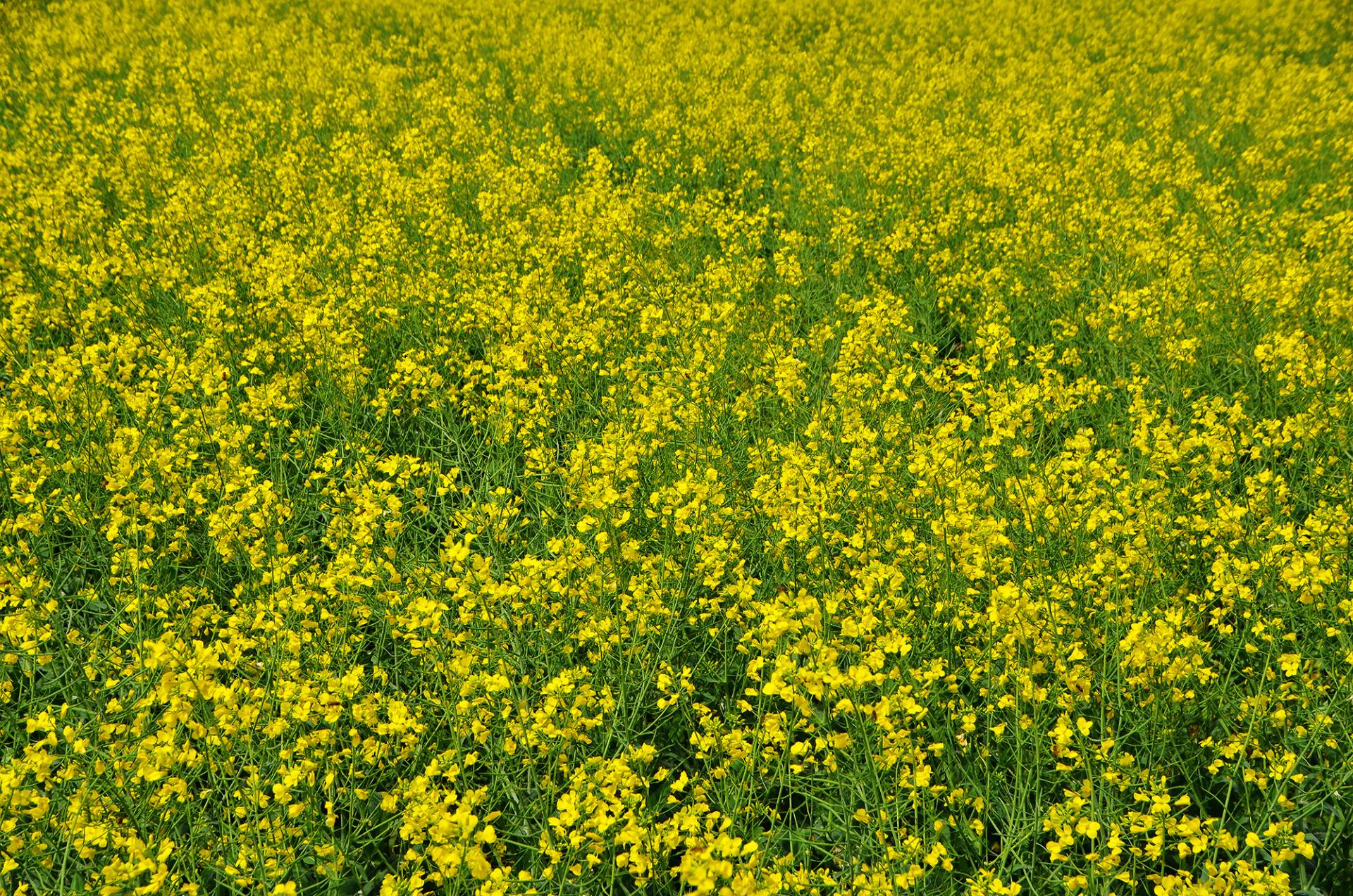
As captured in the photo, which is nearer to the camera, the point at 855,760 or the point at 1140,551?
the point at 855,760

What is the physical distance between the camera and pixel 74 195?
21.1 ft

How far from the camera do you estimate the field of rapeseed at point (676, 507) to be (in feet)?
8.16

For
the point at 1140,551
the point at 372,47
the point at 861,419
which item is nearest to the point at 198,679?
the point at 861,419

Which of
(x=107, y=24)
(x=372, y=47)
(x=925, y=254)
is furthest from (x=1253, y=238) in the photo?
(x=107, y=24)

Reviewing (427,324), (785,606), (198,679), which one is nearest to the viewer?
(198,679)

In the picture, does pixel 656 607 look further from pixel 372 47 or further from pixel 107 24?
pixel 107 24

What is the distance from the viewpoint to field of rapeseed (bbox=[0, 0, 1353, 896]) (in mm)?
2486

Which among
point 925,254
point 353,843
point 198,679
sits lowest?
point 353,843

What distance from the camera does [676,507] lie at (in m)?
3.48

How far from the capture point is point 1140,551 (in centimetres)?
315

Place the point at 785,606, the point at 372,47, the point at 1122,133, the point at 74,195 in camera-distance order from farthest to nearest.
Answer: the point at 372,47 → the point at 1122,133 → the point at 74,195 → the point at 785,606

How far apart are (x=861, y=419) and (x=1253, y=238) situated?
3587mm

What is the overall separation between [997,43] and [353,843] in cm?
1166

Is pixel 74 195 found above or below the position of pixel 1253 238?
below
